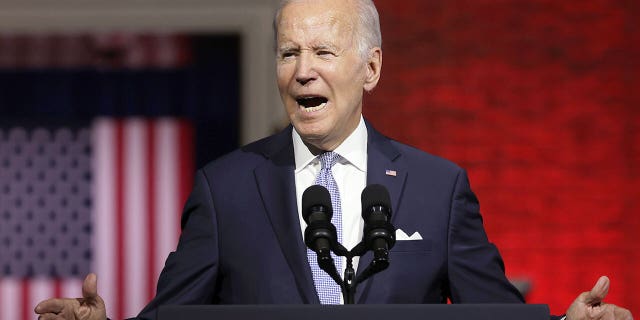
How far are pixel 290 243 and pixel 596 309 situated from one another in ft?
1.60

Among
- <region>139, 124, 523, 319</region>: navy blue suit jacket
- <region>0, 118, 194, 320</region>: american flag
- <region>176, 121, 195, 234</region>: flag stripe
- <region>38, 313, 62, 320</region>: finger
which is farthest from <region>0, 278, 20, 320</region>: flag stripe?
<region>38, 313, 62, 320</region>: finger

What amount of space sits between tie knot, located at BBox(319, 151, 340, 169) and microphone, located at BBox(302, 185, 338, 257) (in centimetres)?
33

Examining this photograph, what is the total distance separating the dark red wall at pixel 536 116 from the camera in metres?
4.38

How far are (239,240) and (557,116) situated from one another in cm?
274

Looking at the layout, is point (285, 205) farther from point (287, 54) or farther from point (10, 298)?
point (10, 298)

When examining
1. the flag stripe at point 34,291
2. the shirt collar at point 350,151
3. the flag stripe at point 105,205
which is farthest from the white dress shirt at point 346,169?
the flag stripe at point 34,291

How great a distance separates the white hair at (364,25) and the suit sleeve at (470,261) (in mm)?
274

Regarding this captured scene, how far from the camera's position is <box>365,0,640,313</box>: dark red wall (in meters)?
4.38

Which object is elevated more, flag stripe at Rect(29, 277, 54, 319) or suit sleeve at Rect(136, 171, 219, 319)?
suit sleeve at Rect(136, 171, 219, 319)

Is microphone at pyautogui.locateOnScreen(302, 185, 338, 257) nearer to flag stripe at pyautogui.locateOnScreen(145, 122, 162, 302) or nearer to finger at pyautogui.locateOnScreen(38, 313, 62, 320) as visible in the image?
finger at pyautogui.locateOnScreen(38, 313, 62, 320)

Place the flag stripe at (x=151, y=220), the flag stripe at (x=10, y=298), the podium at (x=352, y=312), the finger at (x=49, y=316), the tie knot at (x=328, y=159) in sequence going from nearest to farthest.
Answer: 1. the podium at (x=352, y=312)
2. the finger at (x=49, y=316)
3. the tie knot at (x=328, y=159)
4. the flag stripe at (x=151, y=220)
5. the flag stripe at (x=10, y=298)

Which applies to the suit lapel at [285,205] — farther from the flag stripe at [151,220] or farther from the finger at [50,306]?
the flag stripe at [151,220]

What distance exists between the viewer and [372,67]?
2.00 metres

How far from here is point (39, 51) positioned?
6629mm
